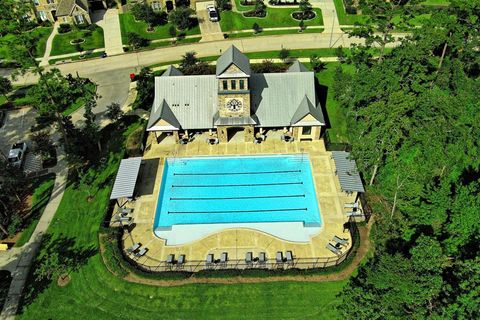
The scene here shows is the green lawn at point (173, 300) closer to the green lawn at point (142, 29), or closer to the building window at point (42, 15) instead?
the green lawn at point (142, 29)

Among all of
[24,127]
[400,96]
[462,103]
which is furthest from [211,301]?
[24,127]

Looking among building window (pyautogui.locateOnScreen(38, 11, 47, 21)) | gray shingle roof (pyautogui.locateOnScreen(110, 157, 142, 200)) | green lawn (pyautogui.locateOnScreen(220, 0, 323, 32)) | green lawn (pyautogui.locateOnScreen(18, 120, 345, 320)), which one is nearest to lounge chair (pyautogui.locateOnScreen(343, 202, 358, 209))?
green lawn (pyautogui.locateOnScreen(18, 120, 345, 320))

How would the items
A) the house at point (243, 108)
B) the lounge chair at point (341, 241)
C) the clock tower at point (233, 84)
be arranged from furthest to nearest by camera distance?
the house at point (243, 108)
the clock tower at point (233, 84)
the lounge chair at point (341, 241)

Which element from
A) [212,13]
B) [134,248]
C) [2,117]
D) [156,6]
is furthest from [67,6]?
[134,248]

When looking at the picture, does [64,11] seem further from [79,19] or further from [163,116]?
[163,116]

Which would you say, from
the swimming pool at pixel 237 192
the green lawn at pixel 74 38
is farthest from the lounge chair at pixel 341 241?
the green lawn at pixel 74 38

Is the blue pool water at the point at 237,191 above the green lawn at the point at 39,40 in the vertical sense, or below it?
below

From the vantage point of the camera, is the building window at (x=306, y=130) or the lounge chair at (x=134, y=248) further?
the building window at (x=306, y=130)

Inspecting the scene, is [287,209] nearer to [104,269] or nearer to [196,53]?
[104,269]

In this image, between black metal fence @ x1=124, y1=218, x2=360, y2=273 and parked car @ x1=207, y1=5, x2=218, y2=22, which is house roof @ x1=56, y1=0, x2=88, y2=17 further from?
black metal fence @ x1=124, y1=218, x2=360, y2=273
